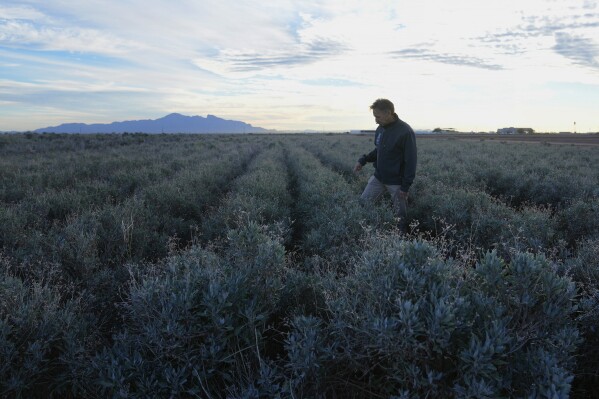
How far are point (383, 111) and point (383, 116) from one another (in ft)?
0.29

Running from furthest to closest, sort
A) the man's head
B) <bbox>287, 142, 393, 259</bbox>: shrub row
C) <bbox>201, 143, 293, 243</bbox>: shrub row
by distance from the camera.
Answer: <bbox>201, 143, 293, 243</bbox>: shrub row < the man's head < <bbox>287, 142, 393, 259</bbox>: shrub row

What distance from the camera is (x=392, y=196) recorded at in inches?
283

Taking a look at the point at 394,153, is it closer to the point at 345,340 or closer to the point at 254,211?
the point at 254,211

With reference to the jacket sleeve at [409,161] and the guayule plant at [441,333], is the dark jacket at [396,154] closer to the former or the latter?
the jacket sleeve at [409,161]

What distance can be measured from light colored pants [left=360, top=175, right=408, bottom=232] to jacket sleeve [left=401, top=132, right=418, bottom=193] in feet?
1.12

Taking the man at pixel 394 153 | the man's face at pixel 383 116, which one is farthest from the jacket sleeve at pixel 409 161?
the man's face at pixel 383 116

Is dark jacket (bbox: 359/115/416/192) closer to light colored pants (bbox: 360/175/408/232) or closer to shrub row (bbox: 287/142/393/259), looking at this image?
light colored pants (bbox: 360/175/408/232)

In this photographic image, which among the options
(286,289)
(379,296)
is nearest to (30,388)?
(286,289)

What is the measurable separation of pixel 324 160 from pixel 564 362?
20.2 meters

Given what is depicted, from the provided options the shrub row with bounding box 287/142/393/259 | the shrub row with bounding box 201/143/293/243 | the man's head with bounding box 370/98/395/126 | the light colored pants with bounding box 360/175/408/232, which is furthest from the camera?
the light colored pants with bounding box 360/175/408/232

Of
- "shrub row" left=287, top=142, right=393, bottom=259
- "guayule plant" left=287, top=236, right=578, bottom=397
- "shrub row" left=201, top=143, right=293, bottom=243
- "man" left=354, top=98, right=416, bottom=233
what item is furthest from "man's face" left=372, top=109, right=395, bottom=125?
"guayule plant" left=287, top=236, right=578, bottom=397

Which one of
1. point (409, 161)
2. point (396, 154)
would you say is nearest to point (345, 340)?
point (409, 161)

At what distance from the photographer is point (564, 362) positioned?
2381 mm

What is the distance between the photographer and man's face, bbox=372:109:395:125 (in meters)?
6.73
